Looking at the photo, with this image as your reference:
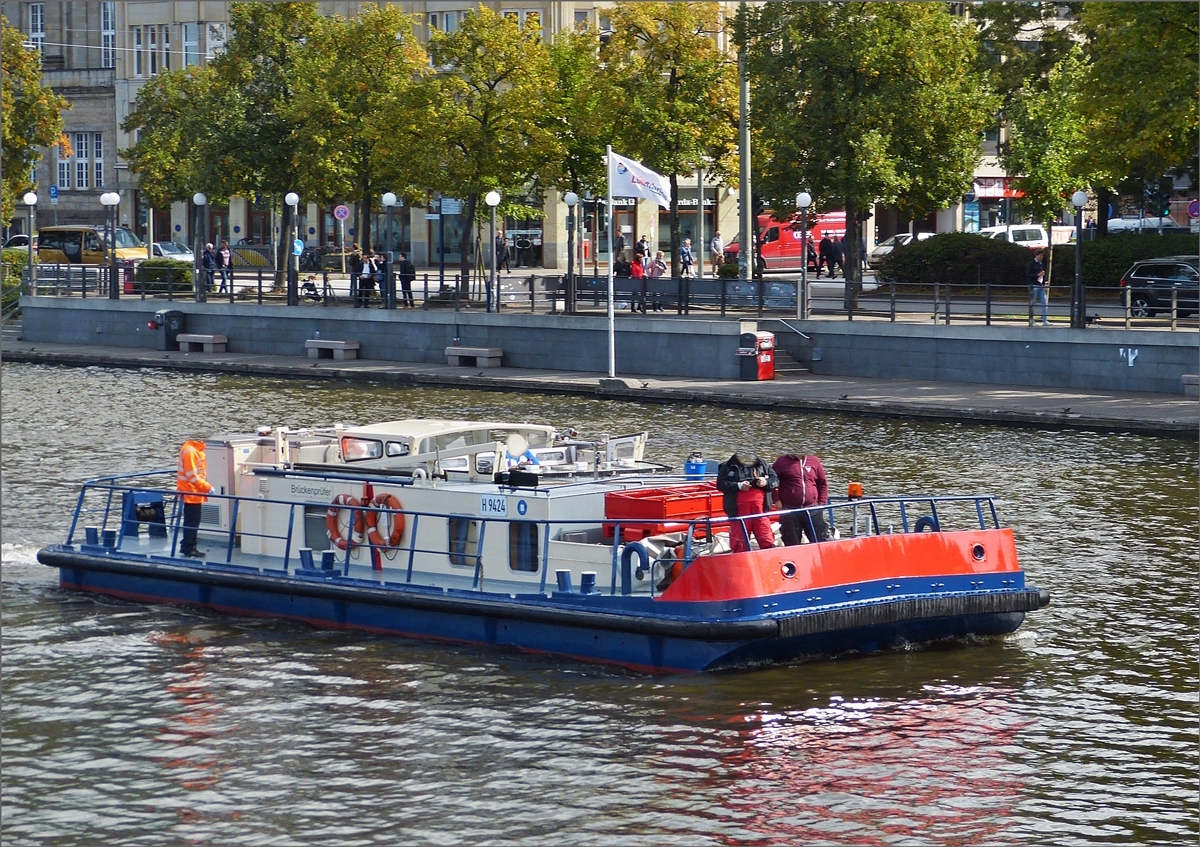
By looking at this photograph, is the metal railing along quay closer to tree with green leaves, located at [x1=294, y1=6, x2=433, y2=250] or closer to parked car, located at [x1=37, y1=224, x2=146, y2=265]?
tree with green leaves, located at [x1=294, y1=6, x2=433, y2=250]

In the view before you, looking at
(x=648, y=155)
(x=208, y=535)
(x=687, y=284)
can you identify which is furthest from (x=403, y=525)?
(x=648, y=155)

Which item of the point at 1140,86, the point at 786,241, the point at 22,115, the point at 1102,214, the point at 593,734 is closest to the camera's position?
the point at 593,734

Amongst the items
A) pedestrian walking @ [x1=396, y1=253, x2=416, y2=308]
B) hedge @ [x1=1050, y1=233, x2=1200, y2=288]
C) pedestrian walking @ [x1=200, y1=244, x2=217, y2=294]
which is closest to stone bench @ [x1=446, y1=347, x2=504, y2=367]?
pedestrian walking @ [x1=396, y1=253, x2=416, y2=308]

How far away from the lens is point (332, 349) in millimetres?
49688

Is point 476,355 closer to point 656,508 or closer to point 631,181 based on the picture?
point 631,181

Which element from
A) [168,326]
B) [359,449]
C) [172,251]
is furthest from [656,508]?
[172,251]

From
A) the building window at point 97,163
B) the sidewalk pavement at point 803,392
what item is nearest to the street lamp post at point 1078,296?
the sidewalk pavement at point 803,392

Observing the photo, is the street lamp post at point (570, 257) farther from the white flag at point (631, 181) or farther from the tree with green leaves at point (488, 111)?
the tree with green leaves at point (488, 111)

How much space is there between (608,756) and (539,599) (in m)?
3.24

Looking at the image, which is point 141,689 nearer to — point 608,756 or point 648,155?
point 608,756

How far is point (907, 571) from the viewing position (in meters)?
17.9

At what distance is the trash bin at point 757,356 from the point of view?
42281mm

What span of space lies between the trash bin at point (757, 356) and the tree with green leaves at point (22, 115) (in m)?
31.9

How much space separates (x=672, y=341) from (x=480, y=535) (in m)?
25.9
